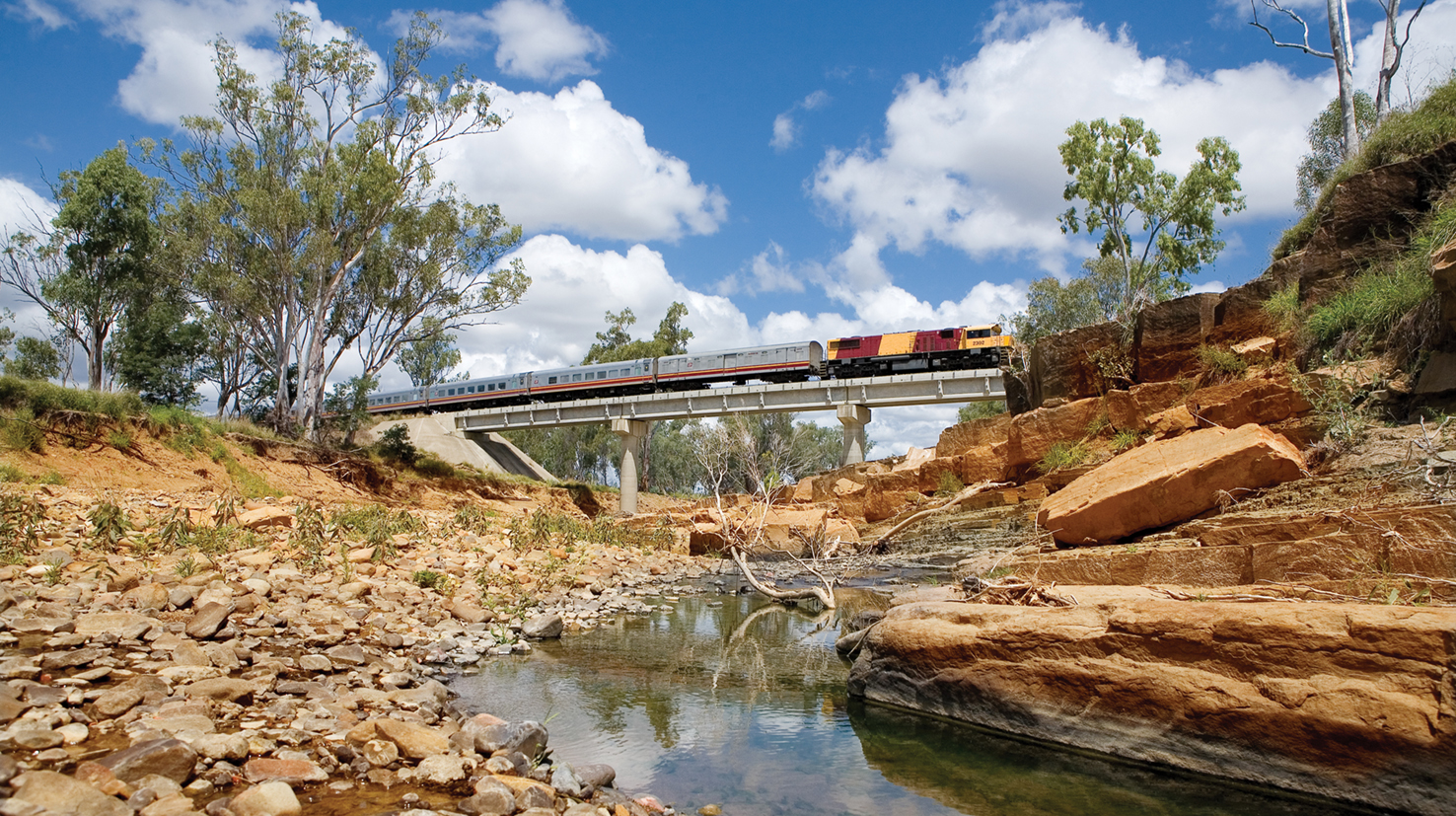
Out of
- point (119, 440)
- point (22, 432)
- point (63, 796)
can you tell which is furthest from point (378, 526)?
point (119, 440)

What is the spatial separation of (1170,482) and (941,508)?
792 centimetres

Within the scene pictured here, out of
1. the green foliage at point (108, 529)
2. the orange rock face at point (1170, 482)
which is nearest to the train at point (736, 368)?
the orange rock face at point (1170, 482)

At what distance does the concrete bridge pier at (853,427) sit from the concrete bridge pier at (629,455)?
38.2 ft

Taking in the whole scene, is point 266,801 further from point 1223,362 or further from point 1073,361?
point 1073,361

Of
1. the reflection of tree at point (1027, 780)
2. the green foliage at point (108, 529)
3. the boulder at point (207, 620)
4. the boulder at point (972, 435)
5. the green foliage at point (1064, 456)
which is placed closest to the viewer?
the reflection of tree at point (1027, 780)

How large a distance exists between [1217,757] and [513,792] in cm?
408

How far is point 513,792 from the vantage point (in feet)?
13.1

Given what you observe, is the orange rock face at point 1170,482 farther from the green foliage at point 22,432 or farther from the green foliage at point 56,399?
the green foliage at point 56,399

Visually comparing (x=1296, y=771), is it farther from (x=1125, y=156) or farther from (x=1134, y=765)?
(x=1125, y=156)

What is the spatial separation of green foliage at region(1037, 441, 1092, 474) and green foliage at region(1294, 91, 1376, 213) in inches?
494

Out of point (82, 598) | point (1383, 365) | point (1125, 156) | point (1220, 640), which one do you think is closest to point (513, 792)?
point (1220, 640)

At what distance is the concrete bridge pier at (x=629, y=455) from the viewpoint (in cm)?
3922

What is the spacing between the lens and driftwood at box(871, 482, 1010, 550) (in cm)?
1464

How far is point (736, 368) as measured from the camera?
3822 centimetres
